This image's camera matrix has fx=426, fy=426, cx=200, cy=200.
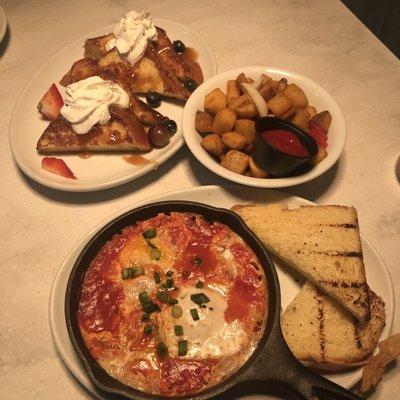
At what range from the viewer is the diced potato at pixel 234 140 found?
6.97 feet

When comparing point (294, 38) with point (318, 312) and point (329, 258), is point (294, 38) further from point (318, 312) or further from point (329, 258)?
point (318, 312)

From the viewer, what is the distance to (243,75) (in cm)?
236

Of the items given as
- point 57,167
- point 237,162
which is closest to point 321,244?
point 237,162

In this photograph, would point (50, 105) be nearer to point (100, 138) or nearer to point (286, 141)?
point (100, 138)

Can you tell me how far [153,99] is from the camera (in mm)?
2672

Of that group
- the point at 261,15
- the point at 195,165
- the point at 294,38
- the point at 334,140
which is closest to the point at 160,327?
the point at 195,165

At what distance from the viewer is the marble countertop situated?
1943 mm

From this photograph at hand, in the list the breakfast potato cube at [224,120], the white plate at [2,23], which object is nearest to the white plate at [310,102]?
the breakfast potato cube at [224,120]

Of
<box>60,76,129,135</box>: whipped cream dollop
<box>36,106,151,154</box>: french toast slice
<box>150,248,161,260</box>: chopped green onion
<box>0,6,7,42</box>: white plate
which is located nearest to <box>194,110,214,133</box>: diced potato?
<box>36,106,151,154</box>: french toast slice

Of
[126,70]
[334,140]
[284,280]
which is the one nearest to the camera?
[284,280]

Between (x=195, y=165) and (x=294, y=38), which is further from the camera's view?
(x=294, y=38)

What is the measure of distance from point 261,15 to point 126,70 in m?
1.30

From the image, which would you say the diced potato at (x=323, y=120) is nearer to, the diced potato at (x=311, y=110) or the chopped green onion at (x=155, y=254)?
the diced potato at (x=311, y=110)

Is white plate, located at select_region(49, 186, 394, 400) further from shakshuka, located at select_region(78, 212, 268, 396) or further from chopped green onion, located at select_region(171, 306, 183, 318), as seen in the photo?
chopped green onion, located at select_region(171, 306, 183, 318)
